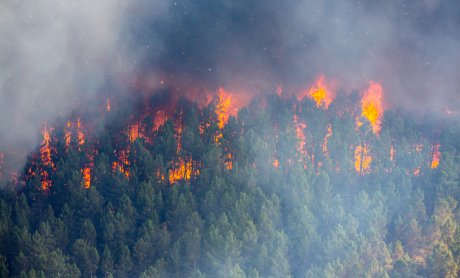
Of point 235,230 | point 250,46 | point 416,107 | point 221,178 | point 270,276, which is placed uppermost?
point 250,46

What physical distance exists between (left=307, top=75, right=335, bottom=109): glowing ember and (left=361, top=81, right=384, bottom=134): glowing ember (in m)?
4.50

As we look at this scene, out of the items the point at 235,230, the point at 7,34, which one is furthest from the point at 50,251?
the point at 7,34

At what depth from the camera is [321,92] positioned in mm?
89125

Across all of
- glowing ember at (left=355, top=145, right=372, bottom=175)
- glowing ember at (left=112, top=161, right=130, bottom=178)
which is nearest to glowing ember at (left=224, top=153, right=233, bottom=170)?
glowing ember at (left=112, top=161, right=130, bottom=178)

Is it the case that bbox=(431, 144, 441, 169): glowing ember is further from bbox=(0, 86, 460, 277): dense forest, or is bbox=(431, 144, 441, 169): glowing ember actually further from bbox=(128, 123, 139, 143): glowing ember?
bbox=(128, 123, 139, 143): glowing ember

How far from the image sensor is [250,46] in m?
96.1

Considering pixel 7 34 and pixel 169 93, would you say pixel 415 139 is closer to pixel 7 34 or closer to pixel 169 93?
pixel 169 93

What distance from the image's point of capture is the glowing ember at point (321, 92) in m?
86.5

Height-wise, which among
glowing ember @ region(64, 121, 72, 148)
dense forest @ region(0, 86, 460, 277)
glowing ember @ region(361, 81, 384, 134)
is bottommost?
dense forest @ region(0, 86, 460, 277)

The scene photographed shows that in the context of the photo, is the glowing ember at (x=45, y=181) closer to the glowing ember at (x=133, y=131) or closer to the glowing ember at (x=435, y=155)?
the glowing ember at (x=133, y=131)

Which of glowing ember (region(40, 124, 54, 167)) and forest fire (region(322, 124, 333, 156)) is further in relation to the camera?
forest fire (region(322, 124, 333, 156))

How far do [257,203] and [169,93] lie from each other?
29779mm

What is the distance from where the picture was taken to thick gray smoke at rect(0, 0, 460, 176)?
7594cm

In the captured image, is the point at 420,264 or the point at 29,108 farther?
the point at 29,108
